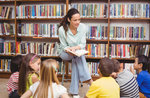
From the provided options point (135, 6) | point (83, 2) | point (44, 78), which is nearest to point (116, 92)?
point (44, 78)

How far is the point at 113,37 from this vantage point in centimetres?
330

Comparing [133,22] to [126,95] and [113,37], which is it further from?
[126,95]

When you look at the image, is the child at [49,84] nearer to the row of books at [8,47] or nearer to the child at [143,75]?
the child at [143,75]

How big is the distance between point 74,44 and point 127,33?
1.09 m

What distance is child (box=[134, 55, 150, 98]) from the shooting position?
2.03 meters

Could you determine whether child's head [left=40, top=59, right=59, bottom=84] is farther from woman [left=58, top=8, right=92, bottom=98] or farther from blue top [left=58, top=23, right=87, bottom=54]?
blue top [left=58, top=23, right=87, bottom=54]

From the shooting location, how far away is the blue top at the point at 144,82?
2.02 m

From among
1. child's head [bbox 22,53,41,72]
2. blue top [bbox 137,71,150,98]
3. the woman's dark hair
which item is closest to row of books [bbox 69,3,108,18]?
the woman's dark hair

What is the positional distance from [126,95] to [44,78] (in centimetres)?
83

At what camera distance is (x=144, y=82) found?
2047mm

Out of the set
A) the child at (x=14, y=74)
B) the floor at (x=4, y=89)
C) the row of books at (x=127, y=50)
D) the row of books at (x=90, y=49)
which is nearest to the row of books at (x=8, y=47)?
the row of books at (x=90, y=49)

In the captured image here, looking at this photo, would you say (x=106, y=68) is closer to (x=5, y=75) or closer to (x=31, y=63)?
(x=31, y=63)

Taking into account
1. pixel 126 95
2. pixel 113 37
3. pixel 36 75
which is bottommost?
pixel 126 95

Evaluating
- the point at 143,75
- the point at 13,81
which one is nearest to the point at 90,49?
the point at 143,75
